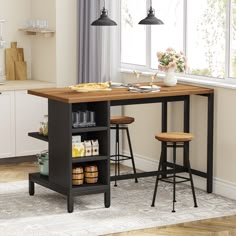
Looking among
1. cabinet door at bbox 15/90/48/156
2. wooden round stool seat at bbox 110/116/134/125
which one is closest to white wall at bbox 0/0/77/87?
cabinet door at bbox 15/90/48/156

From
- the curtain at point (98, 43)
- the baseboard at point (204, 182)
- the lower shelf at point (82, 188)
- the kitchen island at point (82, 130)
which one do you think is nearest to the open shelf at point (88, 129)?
the kitchen island at point (82, 130)

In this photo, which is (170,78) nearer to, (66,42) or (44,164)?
(44,164)

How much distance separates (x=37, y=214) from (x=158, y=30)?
2511 mm

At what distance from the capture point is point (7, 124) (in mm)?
8109

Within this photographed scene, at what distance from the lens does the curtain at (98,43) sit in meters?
7.98

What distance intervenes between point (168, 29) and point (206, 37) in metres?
0.65

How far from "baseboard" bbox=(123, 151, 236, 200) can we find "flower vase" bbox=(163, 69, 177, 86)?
90 centimetres

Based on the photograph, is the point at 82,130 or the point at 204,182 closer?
the point at 82,130

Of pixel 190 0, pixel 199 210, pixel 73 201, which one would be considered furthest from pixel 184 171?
pixel 190 0

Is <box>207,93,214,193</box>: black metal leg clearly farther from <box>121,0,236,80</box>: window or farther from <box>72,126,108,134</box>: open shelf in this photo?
<box>72,126,108,134</box>: open shelf

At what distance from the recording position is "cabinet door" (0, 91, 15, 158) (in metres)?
8.05

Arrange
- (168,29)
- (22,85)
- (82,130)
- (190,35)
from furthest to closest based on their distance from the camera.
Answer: (22,85) → (168,29) → (190,35) → (82,130)

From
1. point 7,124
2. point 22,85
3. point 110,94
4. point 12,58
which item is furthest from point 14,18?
point 110,94

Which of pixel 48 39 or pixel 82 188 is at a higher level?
pixel 48 39
